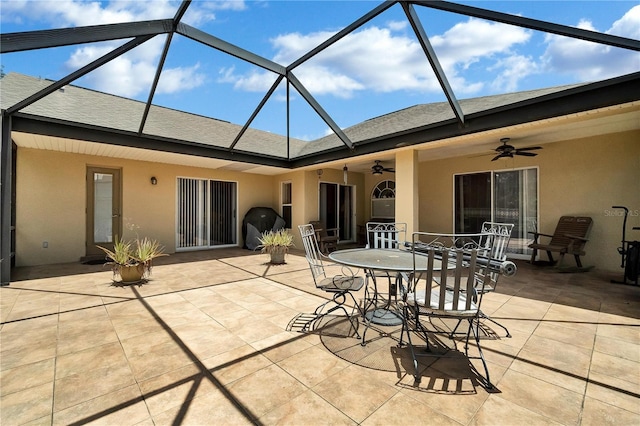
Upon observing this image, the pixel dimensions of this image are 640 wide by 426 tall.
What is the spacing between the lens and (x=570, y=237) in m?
5.50

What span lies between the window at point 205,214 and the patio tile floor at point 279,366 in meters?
A: 4.54

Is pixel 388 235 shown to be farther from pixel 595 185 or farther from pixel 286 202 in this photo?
pixel 286 202

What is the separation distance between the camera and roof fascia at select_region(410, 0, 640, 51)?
3023 mm

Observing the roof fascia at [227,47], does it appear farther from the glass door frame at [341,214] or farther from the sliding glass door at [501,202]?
the sliding glass door at [501,202]

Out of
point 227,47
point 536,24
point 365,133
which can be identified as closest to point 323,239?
point 365,133

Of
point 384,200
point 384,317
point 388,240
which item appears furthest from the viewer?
point 384,200

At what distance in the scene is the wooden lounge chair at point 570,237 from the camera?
5.44 metres

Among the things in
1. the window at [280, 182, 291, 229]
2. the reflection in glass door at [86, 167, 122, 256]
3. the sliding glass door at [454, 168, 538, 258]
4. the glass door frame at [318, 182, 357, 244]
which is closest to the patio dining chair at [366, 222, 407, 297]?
the sliding glass door at [454, 168, 538, 258]

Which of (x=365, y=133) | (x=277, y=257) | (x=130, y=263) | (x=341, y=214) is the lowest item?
(x=277, y=257)

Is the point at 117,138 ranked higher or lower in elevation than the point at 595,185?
higher

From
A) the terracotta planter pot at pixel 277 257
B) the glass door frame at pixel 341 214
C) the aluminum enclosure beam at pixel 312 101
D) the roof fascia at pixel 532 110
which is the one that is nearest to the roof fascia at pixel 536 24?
the roof fascia at pixel 532 110

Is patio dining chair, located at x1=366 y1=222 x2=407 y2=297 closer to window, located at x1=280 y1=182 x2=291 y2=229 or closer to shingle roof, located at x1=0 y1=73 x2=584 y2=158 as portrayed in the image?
shingle roof, located at x1=0 y1=73 x2=584 y2=158

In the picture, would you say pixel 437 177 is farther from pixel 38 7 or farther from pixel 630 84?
pixel 38 7

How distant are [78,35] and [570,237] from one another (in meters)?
8.61
